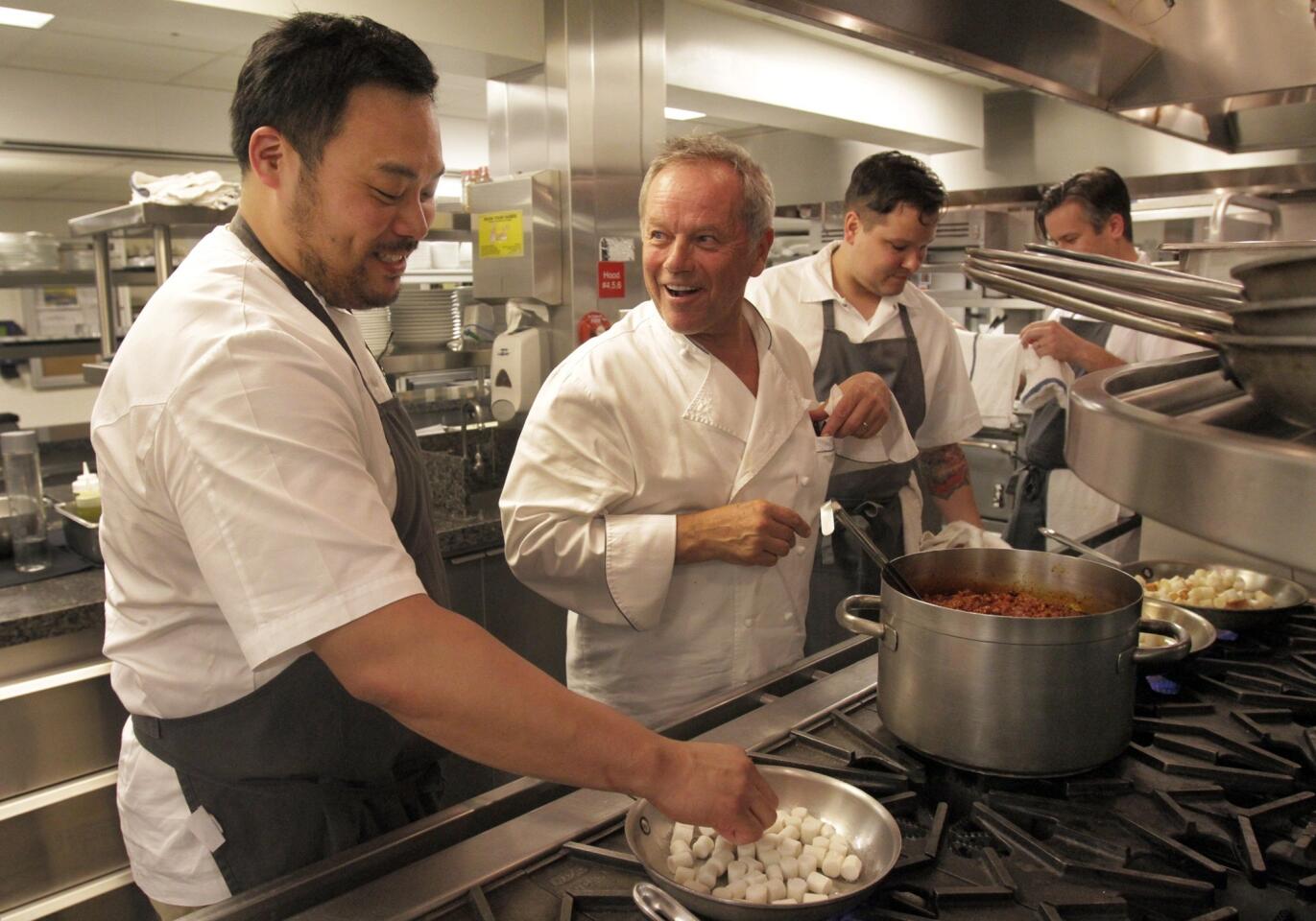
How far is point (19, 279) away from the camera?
18.6 ft

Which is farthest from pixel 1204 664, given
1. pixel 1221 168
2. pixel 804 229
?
pixel 804 229

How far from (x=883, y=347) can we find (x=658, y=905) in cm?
191

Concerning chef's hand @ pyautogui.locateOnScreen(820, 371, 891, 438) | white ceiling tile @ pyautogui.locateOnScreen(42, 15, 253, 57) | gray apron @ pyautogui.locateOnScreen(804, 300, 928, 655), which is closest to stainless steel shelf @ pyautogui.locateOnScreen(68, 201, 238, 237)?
gray apron @ pyautogui.locateOnScreen(804, 300, 928, 655)

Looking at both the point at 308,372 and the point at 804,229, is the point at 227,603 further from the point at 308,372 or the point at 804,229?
the point at 804,229

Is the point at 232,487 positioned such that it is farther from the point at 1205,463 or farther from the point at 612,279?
the point at 612,279

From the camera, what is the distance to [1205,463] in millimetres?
416

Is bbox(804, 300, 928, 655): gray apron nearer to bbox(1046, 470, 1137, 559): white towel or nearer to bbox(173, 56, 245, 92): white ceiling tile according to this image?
bbox(1046, 470, 1137, 559): white towel

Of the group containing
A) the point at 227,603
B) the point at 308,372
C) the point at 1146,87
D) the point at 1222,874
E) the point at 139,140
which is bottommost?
the point at 1222,874

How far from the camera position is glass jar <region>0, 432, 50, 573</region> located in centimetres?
255

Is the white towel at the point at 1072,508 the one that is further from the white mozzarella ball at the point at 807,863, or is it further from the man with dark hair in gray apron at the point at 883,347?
the white mozzarella ball at the point at 807,863

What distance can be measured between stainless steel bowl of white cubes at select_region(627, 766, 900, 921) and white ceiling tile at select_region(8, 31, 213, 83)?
5444 millimetres

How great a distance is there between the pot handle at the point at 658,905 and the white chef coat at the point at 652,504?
2.34 ft

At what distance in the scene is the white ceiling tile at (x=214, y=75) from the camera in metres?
5.51

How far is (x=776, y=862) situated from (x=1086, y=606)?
67 cm
